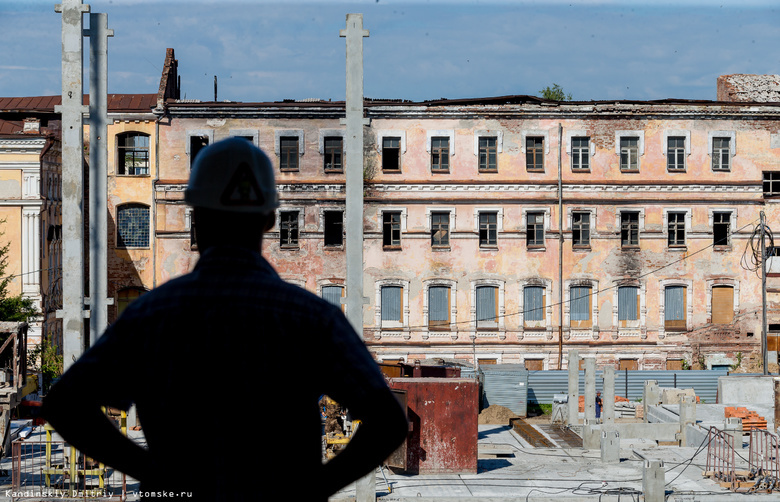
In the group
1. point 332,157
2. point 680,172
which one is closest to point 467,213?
point 332,157

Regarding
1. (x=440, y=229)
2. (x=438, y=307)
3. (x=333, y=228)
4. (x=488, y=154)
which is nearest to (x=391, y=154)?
(x=440, y=229)

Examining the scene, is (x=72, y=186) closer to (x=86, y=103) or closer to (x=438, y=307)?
(x=438, y=307)

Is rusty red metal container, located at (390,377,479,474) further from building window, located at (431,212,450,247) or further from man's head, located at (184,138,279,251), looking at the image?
building window, located at (431,212,450,247)

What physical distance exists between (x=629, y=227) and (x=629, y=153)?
3238 mm

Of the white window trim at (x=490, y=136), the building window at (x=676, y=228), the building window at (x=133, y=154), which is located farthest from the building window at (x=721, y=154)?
the building window at (x=133, y=154)

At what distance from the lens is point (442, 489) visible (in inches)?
717

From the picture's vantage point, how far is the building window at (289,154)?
38062 millimetres

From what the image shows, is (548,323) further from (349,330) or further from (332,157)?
(349,330)

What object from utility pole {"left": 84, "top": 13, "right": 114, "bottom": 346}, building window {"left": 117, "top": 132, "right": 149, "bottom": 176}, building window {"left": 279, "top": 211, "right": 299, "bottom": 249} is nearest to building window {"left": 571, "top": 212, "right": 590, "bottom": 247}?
building window {"left": 279, "top": 211, "right": 299, "bottom": 249}

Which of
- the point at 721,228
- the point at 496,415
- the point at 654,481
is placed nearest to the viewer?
the point at 654,481

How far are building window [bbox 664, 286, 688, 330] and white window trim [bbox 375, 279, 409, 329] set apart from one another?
36.9 ft

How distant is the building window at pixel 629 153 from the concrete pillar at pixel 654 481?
79.2ft

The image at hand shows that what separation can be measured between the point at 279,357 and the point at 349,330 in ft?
0.64

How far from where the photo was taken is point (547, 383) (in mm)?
31672
